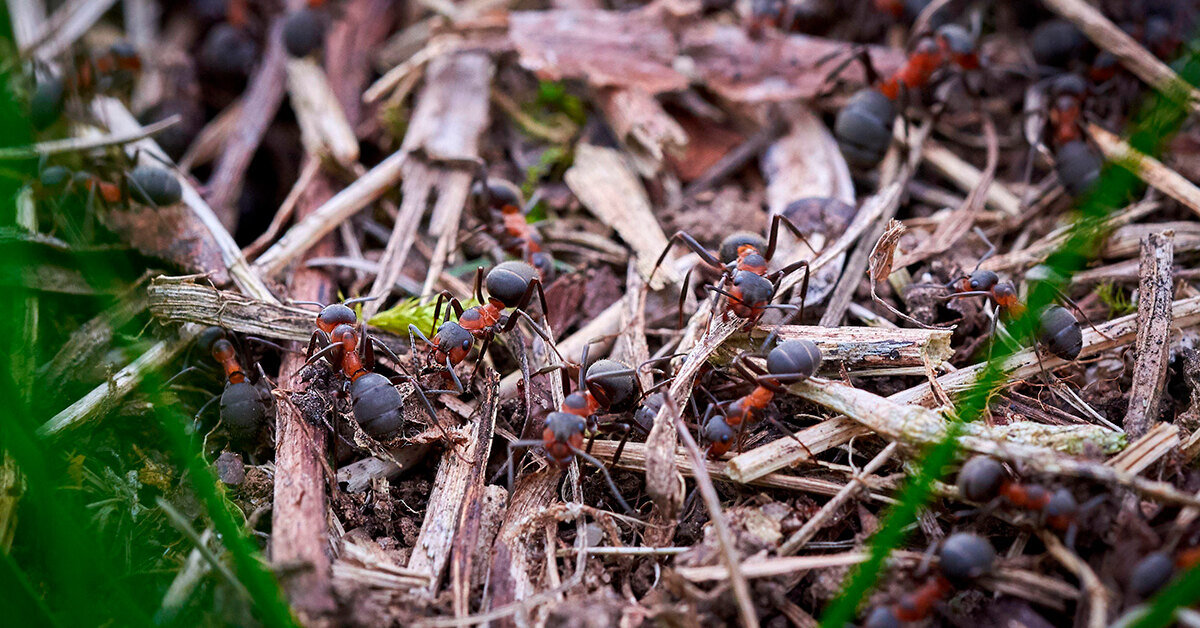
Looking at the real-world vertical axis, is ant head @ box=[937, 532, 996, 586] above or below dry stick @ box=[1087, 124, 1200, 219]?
below

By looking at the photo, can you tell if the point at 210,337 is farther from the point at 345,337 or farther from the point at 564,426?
the point at 564,426

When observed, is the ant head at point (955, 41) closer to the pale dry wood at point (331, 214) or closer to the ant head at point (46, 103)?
the pale dry wood at point (331, 214)

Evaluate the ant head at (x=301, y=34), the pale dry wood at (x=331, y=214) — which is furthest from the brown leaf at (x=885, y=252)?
the ant head at (x=301, y=34)

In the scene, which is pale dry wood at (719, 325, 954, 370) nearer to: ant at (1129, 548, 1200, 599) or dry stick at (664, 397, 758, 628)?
dry stick at (664, 397, 758, 628)

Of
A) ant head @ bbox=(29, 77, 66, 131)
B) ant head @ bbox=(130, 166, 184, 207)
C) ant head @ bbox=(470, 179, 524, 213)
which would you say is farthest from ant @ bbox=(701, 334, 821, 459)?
ant head @ bbox=(29, 77, 66, 131)

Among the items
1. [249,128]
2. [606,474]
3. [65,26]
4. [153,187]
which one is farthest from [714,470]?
[65,26]

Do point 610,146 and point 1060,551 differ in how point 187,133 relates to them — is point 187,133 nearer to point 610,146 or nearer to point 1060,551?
point 610,146
